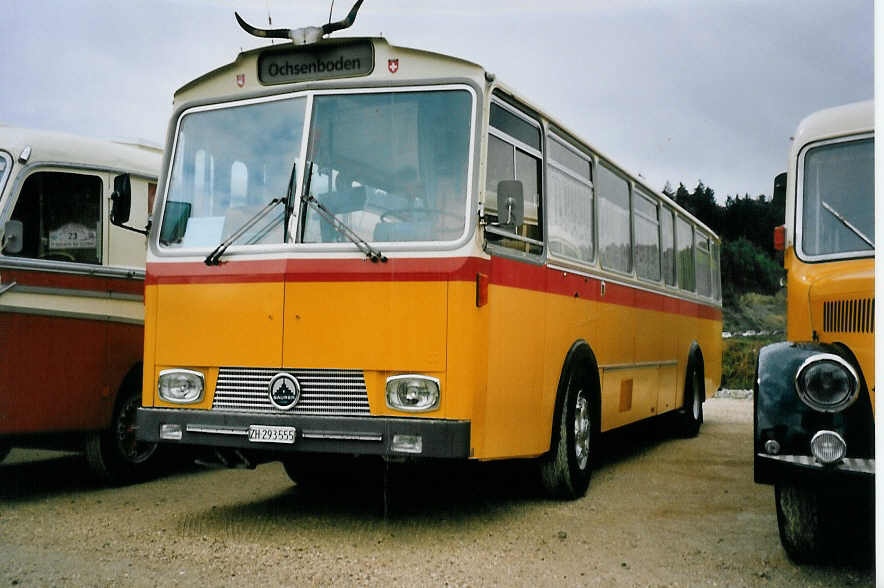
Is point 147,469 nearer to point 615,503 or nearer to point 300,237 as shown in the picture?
point 300,237

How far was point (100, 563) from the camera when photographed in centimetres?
558

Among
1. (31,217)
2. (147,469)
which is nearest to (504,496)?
(147,469)

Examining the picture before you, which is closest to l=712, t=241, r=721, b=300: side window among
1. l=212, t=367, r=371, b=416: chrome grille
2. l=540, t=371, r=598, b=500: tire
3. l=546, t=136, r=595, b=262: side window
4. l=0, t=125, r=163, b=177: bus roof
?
l=546, t=136, r=595, b=262: side window

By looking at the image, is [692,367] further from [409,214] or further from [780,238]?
[409,214]

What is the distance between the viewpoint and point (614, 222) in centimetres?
940

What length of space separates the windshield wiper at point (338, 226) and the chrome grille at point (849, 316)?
2636mm

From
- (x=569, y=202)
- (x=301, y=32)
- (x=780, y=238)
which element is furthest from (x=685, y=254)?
(x=301, y=32)

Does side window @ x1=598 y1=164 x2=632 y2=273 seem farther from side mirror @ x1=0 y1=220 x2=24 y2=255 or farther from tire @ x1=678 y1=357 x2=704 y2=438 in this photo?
side mirror @ x1=0 y1=220 x2=24 y2=255

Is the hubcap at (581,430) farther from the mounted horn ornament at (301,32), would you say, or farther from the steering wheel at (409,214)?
the mounted horn ornament at (301,32)

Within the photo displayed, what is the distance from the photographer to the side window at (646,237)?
1031cm

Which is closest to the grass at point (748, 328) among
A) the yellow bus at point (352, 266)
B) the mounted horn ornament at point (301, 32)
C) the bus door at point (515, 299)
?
the bus door at point (515, 299)

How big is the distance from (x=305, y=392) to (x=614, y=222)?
4.20 metres

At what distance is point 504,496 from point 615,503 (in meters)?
0.84

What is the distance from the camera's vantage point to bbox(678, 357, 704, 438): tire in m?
12.8
